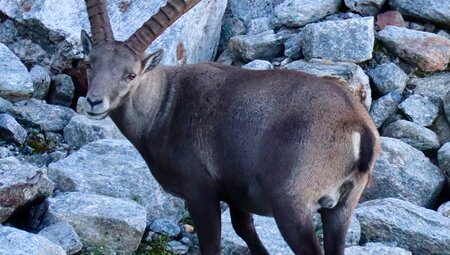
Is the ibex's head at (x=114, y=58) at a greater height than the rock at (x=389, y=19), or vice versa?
the ibex's head at (x=114, y=58)

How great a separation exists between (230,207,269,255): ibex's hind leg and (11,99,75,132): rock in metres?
3.76

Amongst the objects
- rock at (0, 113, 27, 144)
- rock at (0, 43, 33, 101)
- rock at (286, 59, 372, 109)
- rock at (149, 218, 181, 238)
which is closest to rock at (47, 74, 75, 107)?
rock at (0, 43, 33, 101)

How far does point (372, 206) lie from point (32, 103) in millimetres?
4733

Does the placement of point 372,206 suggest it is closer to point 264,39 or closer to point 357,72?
point 357,72

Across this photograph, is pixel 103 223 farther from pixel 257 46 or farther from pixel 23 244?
pixel 257 46

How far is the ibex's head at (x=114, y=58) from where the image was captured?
8.60 metres

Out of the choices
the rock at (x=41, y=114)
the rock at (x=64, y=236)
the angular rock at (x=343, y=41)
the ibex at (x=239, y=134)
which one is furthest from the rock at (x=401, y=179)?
the rock at (x=41, y=114)

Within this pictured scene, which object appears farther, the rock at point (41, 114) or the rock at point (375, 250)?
the rock at point (41, 114)

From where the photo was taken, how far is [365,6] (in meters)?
14.1

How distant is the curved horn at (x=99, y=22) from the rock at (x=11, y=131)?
3.12m

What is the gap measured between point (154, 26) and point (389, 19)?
5.63m

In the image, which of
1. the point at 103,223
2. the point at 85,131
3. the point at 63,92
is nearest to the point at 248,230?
the point at 103,223

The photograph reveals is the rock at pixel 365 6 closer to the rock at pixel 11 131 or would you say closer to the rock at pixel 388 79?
the rock at pixel 388 79

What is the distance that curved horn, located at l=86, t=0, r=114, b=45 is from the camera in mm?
9125
